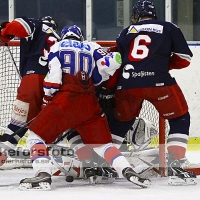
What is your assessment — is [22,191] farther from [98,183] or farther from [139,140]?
[139,140]

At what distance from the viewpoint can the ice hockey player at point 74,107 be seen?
12.0 ft

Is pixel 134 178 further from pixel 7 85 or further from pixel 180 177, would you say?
pixel 7 85

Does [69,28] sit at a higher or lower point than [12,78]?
higher

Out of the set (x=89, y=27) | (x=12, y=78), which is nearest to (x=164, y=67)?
(x=12, y=78)

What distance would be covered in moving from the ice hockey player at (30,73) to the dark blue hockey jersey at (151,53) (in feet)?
1.72

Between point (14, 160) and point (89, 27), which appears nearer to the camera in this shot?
point (14, 160)

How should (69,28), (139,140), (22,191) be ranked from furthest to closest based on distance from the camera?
1. (139,140)
2. (69,28)
3. (22,191)

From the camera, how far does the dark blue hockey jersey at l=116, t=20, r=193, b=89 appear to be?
388 centimetres

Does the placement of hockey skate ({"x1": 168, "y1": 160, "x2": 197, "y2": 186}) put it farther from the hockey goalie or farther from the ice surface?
the hockey goalie

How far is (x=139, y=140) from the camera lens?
178 inches

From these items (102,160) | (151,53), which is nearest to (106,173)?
(102,160)

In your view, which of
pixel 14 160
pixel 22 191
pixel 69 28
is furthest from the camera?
pixel 14 160

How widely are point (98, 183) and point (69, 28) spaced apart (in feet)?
3.00

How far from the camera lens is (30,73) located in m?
4.19
